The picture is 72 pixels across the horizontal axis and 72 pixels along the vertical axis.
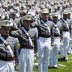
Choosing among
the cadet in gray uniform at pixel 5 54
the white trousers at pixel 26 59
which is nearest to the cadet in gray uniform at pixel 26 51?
the white trousers at pixel 26 59

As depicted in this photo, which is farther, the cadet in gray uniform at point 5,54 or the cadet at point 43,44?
the cadet at point 43,44

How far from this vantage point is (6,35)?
11.0 metres

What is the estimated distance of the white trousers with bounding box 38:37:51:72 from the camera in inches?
578

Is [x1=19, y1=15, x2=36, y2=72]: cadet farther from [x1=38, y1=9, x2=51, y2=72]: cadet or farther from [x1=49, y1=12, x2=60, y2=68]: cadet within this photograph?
[x1=49, y1=12, x2=60, y2=68]: cadet

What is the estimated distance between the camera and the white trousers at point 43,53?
48.2 feet

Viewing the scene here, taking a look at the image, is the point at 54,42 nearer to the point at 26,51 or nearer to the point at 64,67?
the point at 64,67

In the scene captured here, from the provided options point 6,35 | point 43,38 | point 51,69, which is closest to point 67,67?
point 51,69

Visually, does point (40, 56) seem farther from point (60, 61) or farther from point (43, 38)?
point (60, 61)

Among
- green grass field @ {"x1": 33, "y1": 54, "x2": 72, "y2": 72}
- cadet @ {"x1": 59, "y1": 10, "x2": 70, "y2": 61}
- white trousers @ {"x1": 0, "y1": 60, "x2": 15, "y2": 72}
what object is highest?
white trousers @ {"x1": 0, "y1": 60, "x2": 15, "y2": 72}

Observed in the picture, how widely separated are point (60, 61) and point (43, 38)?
12.8ft

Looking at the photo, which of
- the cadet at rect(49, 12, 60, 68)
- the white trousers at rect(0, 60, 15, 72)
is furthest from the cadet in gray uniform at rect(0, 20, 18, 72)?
the cadet at rect(49, 12, 60, 68)

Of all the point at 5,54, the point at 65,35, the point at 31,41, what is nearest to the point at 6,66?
the point at 5,54

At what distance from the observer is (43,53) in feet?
48.9

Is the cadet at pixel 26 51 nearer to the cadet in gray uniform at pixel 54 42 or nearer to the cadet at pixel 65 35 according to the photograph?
the cadet in gray uniform at pixel 54 42
